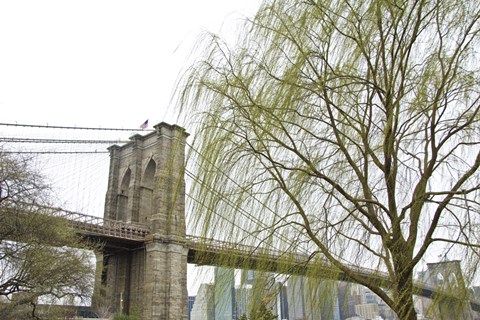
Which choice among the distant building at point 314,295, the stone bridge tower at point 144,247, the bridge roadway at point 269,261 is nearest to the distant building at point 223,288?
the bridge roadway at point 269,261

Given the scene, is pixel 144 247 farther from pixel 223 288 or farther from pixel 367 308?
pixel 223 288

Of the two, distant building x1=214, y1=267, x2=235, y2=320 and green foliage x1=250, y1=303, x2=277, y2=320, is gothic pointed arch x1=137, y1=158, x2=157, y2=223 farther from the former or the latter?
green foliage x1=250, y1=303, x2=277, y2=320

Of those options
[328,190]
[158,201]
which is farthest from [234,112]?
[158,201]

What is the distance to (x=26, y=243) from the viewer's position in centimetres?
1281

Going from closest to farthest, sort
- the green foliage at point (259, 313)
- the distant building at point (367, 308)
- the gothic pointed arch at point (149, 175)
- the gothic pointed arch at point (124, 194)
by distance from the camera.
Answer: the green foliage at point (259, 313), the distant building at point (367, 308), the gothic pointed arch at point (149, 175), the gothic pointed arch at point (124, 194)

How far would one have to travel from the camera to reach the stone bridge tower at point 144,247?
28.0 m

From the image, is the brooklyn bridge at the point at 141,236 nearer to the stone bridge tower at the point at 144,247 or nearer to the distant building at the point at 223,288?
the stone bridge tower at the point at 144,247

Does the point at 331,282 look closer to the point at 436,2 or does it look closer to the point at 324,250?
the point at 324,250

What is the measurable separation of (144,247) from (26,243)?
17.2m

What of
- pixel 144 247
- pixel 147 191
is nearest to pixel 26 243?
pixel 144 247

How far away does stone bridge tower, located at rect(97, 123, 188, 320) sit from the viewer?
28.0 meters

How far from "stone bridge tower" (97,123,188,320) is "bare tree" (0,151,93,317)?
9839mm

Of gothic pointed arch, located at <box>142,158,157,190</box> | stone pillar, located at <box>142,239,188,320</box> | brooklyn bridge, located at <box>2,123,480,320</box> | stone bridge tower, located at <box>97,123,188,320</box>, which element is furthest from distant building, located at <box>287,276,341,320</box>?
gothic pointed arch, located at <box>142,158,157,190</box>

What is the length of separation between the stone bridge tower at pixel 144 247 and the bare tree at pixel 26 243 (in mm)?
9839
